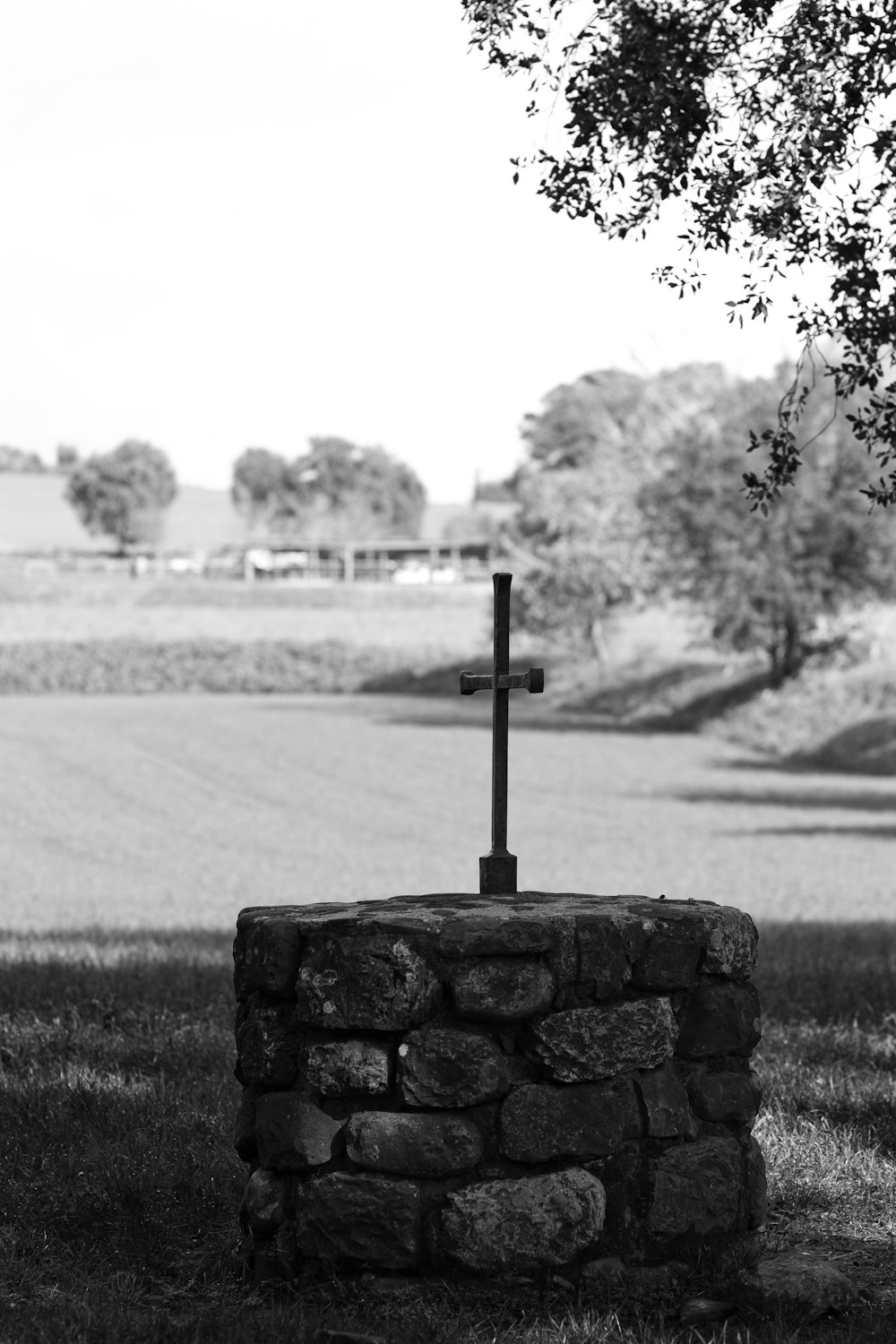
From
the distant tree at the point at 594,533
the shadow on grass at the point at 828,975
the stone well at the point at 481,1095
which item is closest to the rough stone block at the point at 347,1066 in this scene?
the stone well at the point at 481,1095

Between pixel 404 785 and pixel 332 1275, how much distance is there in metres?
26.5

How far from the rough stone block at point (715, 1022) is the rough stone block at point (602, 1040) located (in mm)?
153

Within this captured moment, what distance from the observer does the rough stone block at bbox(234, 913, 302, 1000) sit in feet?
15.4

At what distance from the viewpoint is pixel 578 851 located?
848 inches

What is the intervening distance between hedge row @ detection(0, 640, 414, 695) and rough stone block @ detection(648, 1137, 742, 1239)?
60940 mm

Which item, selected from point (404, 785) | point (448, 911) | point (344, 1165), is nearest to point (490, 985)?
point (448, 911)

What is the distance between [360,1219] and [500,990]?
744 millimetres

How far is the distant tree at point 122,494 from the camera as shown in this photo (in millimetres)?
134875

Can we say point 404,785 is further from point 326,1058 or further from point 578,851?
point 326,1058

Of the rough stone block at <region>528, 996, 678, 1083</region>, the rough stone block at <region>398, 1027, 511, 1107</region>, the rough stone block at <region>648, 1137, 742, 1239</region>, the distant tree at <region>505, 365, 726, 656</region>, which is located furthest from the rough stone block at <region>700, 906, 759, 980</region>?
the distant tree at <region>505, 365, 726, 656</region>

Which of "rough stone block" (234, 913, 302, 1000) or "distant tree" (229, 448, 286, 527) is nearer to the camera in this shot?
"rough stone block" (234, 913, 302, 1000)

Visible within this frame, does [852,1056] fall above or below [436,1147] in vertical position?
below

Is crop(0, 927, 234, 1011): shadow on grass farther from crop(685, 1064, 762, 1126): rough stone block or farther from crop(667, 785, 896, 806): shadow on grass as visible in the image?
crop(667, 785, 896, 806): shadow on grass

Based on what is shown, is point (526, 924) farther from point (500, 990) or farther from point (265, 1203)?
point (265, 1203)
